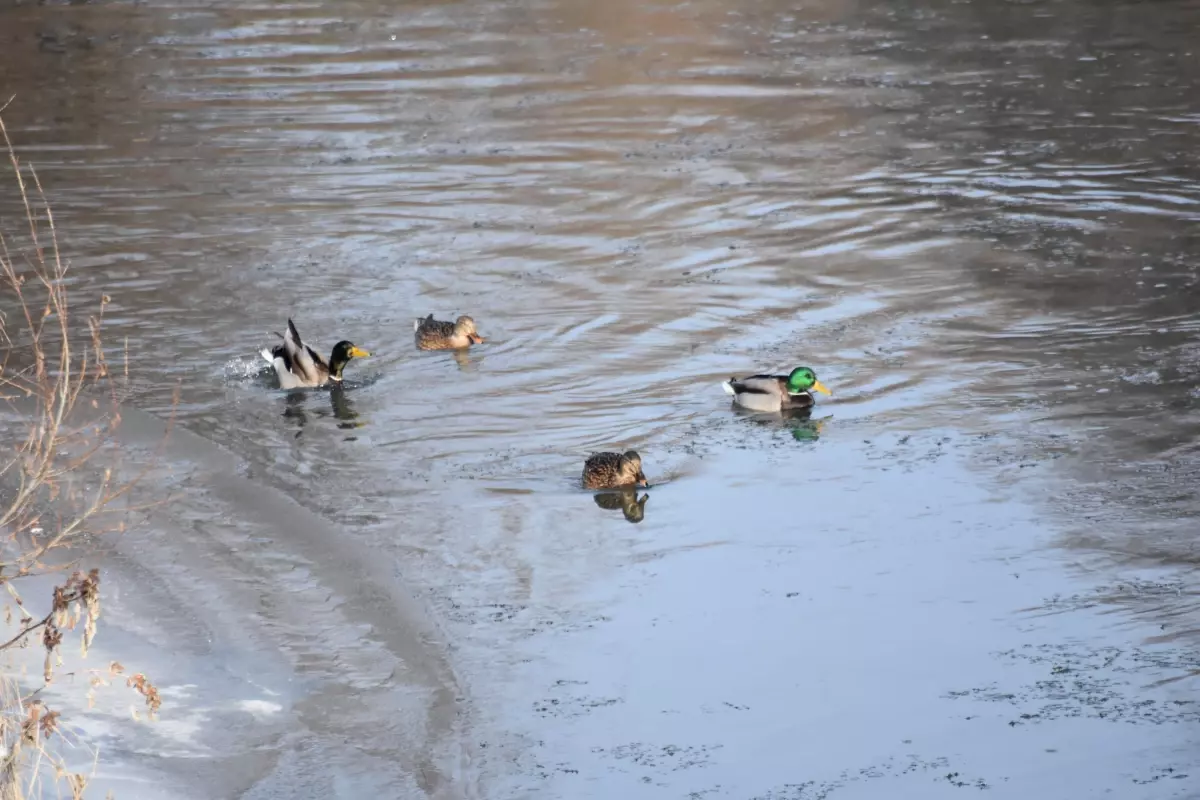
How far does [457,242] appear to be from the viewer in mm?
15711

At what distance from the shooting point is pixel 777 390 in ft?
36.4

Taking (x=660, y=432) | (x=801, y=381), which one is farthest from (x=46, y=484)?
(x=801, y=381)

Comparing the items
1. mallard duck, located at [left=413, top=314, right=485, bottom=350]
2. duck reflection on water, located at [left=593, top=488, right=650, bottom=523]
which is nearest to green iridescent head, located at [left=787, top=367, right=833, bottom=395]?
duck reflection on water, located at [left=593, top=488, right=650, bottom=523]

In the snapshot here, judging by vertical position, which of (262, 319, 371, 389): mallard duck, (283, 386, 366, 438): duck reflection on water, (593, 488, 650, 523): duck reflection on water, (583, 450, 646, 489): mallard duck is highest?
(262, 319, 371, 389): mallard duck

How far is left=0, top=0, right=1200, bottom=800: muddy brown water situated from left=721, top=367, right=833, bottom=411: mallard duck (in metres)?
0.17

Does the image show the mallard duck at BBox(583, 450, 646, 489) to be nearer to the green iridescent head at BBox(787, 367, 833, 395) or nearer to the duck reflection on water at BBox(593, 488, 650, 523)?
the duck reflection on water at BBox(593, 488, 650, 523)

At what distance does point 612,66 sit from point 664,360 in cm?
1238

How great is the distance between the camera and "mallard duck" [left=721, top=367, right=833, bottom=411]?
11094mm

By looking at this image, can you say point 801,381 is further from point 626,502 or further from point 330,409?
point 330,409

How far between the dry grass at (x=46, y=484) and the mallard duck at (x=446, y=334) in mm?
2191

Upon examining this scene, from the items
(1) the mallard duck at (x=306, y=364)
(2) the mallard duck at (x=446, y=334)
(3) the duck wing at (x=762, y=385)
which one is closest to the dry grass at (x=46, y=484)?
(1) the mallard duck at (x=306, y=364)

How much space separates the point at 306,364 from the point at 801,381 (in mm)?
3352

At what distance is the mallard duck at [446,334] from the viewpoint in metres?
12.6

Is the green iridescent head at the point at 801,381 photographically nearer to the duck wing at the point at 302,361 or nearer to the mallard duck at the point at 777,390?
the mallard duck at the point at 777,390
